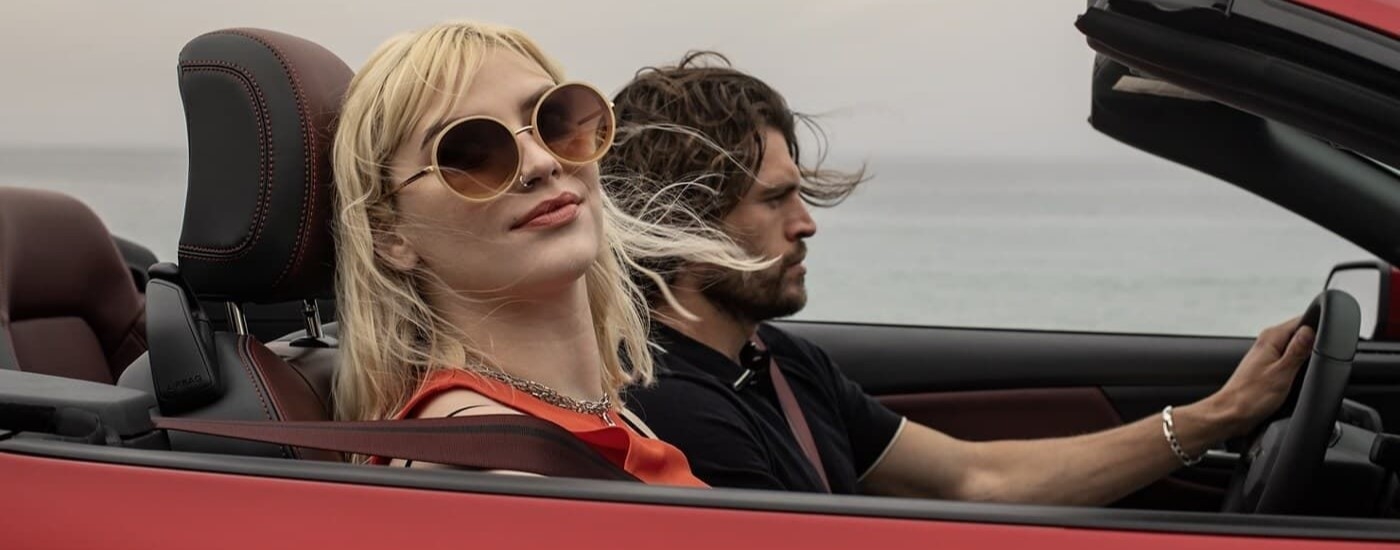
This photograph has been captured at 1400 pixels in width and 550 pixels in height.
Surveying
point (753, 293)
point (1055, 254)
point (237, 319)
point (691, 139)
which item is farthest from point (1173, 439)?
point (1055, 254)

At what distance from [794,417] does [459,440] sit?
0.91 m

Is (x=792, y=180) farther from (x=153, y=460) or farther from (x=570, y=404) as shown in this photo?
(x=153, y=460)

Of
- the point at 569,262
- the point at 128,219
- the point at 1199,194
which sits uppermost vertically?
the point at 569,262

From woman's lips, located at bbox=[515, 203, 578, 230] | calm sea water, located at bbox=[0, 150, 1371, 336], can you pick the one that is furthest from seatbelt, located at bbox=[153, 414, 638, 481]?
calm sea water, located at bbox=[0, 150, 1371, 336]

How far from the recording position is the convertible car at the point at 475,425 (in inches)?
43.9

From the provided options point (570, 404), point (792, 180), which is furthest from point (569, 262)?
point (792, 180)

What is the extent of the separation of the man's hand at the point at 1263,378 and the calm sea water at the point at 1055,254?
2.97 metres

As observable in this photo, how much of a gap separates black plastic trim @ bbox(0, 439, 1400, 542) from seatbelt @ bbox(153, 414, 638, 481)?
7 centimetres

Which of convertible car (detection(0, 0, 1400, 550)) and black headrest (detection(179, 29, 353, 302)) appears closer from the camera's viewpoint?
convertible car (detection(0, 0, 1400, 550))

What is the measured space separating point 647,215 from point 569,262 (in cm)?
57

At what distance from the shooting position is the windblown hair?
2070 mm

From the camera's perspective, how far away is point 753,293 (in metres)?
2.04

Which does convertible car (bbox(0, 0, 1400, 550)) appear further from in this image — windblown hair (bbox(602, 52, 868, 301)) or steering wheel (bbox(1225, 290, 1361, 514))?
windblown hair (bbox(602, 52, 868, 301))

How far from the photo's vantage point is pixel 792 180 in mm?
2150
